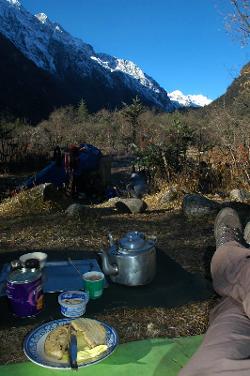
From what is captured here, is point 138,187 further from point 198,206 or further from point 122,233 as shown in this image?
point 122,233

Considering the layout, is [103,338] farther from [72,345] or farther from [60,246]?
[60,246]

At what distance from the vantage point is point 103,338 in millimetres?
1901

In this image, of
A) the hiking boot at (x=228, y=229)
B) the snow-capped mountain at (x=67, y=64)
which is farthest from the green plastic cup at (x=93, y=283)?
the snow-capped mountain at (x=67, y=64)

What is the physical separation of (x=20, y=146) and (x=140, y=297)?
1291 centimetres

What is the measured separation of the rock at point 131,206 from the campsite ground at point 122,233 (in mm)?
115

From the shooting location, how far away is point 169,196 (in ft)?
19.4

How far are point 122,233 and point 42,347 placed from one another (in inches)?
96.6

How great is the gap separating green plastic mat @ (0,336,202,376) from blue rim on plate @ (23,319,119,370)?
15 cm

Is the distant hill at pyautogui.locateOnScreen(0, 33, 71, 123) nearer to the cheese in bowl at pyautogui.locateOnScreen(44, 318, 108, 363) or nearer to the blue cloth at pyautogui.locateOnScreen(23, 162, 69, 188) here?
the blue cloth at pyautogui.locateOnScreen(23, 162, 69, 188)

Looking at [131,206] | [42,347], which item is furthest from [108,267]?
[131,206]

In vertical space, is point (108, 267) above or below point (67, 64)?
below

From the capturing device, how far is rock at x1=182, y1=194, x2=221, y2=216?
4.77m

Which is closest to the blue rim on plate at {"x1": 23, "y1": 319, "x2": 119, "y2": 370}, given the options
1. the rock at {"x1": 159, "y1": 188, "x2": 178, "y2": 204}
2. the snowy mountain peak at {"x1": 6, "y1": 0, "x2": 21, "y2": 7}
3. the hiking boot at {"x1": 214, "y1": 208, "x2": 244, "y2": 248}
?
the hiking boot at {"x1": 214, "y1": 208, "x2": 244, "y2": 248}

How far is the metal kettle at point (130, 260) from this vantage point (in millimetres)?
2777
